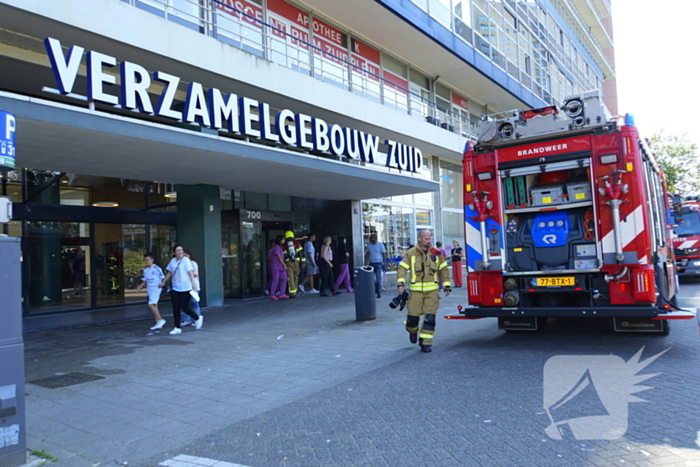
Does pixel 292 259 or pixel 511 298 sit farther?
pixel 292 259

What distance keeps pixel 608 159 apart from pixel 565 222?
1.04 m

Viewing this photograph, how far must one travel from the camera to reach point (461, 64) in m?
21.1

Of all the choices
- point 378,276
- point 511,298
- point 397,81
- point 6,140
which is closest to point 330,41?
point 397,81

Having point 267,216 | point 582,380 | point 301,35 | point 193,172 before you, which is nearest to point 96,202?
point 193,172

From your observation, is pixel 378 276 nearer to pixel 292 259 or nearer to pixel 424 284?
pixel 292 259

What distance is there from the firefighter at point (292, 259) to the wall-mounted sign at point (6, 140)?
11373 millimetres

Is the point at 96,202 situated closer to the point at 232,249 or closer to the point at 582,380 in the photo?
the point at 232,249

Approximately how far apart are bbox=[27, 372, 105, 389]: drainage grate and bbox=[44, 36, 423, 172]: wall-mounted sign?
416 cm

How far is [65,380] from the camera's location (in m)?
6.37

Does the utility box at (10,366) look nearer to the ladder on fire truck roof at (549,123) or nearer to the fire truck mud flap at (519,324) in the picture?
the ladder on fire truck roof at (549,123)

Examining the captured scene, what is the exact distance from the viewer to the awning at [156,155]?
302 inches

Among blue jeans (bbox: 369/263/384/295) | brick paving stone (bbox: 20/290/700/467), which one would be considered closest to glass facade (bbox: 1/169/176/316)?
brick paving stone (bbox: 20/290/700/467)

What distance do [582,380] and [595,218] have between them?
244cm

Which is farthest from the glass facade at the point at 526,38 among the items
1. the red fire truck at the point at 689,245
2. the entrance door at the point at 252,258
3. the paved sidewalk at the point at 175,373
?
the paved sidewalk at the point at 175,373
